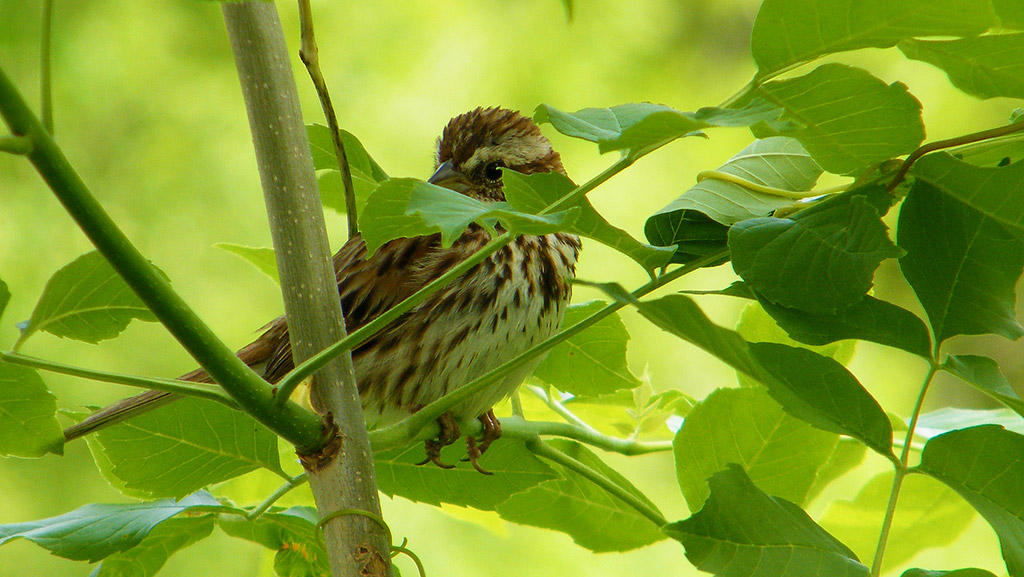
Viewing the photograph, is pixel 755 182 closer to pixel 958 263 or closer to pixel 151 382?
pixel 958 263

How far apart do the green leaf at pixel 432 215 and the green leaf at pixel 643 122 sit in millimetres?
49

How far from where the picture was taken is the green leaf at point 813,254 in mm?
604

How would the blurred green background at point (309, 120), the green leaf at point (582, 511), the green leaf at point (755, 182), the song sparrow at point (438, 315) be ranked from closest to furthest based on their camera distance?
the green leaf at point (755, 182), the green leaf at point (582, 511), the song sparrow at point (438, 315), the blurred green background at point (309, 120)

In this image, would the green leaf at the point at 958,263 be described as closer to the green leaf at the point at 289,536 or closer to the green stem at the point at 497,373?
the green stem at the point at 497,373

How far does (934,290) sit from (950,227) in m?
0.05

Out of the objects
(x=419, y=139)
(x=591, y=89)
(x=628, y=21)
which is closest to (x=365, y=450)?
(x=419, y=139)

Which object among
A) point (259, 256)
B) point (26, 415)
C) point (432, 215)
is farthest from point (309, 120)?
point (432, 215)

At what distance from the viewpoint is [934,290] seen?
668 mm

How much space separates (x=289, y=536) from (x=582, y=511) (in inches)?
10.7

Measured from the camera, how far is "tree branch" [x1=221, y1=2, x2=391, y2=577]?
2.19 ft

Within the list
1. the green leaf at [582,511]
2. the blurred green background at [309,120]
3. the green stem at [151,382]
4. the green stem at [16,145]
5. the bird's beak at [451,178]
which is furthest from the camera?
the blurred green background at [309,120]

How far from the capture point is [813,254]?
2.01ft

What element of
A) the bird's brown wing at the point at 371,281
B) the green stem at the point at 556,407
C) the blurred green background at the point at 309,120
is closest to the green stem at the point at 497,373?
the green stem at the point at 556,407

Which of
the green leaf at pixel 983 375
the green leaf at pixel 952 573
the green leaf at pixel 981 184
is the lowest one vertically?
the green leaf at pixel 952 573
